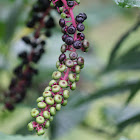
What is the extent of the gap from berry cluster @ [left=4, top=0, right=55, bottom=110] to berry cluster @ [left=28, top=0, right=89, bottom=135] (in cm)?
47

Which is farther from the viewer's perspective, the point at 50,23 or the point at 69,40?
the point at 50,23

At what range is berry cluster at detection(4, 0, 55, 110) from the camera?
1.54 meters

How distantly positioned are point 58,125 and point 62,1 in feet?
5.29

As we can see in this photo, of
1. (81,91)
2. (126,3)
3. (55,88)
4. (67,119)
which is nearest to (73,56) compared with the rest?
(55,88)

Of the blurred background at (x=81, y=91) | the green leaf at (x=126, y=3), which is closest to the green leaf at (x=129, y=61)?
the blurred background at (x=81, y=91)

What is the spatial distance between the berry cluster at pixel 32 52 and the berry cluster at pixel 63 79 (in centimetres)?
47

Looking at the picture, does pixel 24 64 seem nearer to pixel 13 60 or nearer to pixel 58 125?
pixel 58 125

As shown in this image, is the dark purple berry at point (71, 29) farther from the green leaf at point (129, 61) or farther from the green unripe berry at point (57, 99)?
the green leaf at point (129, 61)

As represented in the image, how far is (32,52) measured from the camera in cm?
165

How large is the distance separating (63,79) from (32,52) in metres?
0.68

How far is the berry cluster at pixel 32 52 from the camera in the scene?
5.04 ft

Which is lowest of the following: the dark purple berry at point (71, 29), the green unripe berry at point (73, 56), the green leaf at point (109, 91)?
the green unripe berry at point (73, 56)

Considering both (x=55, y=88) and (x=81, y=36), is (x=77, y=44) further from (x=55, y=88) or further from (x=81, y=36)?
(x=55, y=88)

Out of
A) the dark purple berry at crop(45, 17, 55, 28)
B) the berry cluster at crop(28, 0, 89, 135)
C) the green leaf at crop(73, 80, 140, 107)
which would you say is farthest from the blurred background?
the berry cluster at crop(28, 0, 89, 135)
